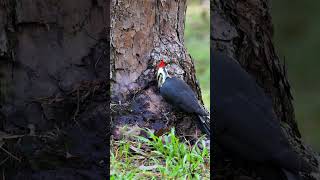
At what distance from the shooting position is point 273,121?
1.36 metres

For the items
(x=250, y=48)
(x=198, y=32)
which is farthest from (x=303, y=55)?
(x=198, y=32)

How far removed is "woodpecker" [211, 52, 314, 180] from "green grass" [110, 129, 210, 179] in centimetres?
63

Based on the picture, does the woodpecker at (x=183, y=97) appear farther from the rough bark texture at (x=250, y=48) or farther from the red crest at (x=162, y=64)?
the rough bark texture at (x=250, y=48)

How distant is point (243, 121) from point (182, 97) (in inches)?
39.5

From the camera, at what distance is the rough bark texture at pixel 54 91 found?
146 centimetres

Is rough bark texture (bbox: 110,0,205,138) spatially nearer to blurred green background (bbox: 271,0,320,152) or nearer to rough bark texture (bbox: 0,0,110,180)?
rough bark texture (bbox: 0,0,110,180)

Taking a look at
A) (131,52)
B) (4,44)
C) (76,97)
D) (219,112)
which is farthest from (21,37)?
(131,52)

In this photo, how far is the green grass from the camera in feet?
6.46

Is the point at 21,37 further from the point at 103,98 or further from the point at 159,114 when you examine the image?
the point at 159,114

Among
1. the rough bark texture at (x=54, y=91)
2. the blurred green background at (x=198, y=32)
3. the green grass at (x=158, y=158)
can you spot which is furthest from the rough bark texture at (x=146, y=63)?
the blurred green background at (x=198, y=32)

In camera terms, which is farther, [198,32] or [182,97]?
[198,32]

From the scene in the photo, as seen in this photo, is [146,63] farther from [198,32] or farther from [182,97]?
[198,32]

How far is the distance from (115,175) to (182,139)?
0.54 metres

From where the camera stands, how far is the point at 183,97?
2.33 m
